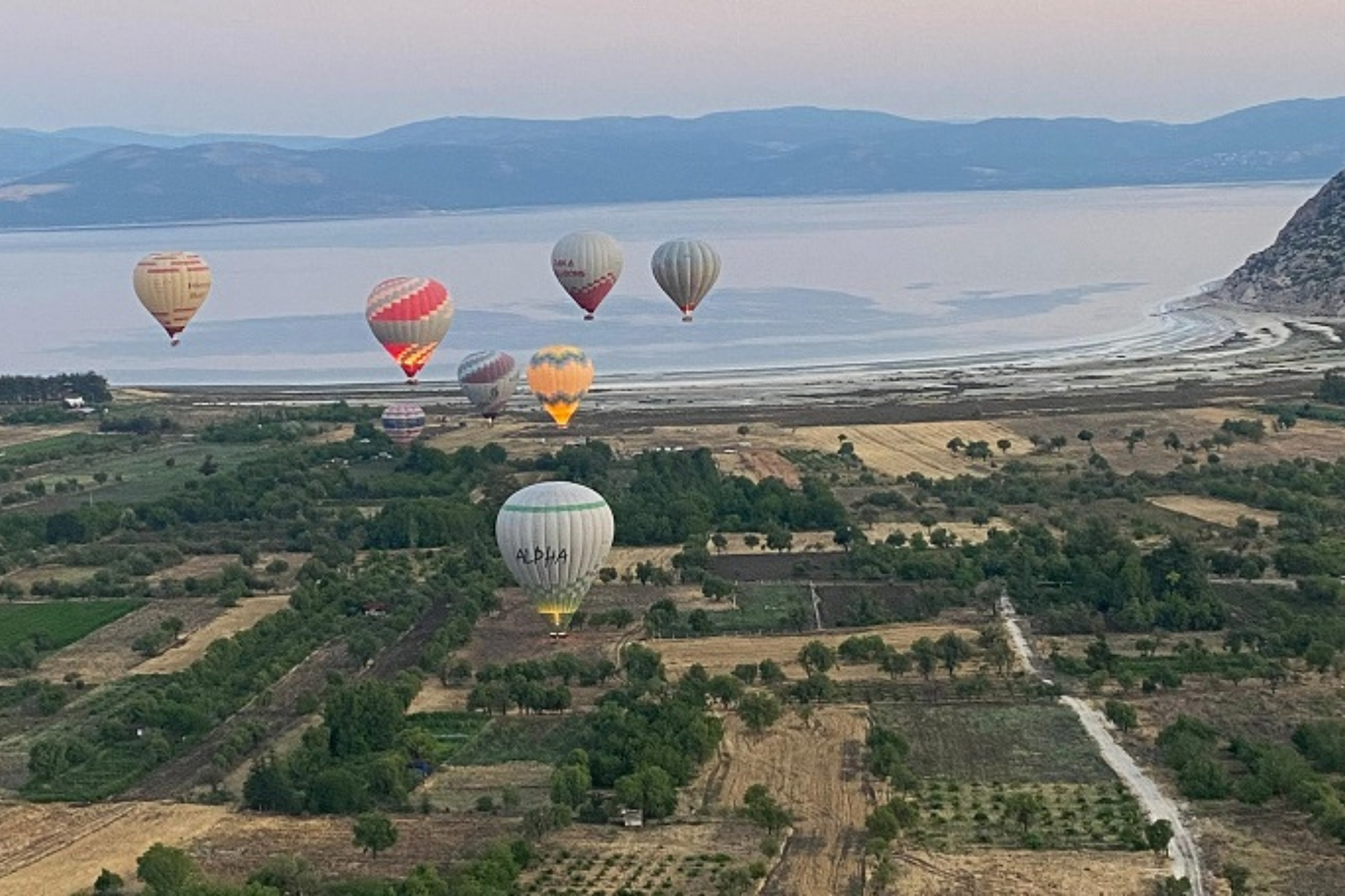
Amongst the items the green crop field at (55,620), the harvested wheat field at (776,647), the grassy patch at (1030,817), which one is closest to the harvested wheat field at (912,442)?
the harvested wheat field at (776,647)

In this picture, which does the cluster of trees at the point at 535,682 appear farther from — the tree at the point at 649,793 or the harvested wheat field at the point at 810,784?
the tree at the point at 649,793

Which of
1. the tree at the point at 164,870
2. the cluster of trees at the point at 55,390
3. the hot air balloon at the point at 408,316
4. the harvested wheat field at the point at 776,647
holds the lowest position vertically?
the harvested wheat field at the point at 776,647

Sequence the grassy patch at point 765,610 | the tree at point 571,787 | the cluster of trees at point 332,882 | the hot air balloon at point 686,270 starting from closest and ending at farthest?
the cluster of trees at point 332,882, the tree at point 571,787, the grassy patch at point 765,610, the hot air balloon at point 686,270

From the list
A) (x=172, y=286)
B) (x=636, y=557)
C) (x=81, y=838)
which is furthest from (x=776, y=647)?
(x=172, y=286)

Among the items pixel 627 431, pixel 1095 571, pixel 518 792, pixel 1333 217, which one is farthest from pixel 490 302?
pixel 518 792

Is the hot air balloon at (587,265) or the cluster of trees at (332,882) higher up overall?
the hot air balloon at (587,265)

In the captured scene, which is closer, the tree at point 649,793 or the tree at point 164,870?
the tree at point 164,870

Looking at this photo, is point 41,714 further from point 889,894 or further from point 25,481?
point 25,481

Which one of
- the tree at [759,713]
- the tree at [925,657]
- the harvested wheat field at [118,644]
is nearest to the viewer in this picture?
the tree at [759,713]
